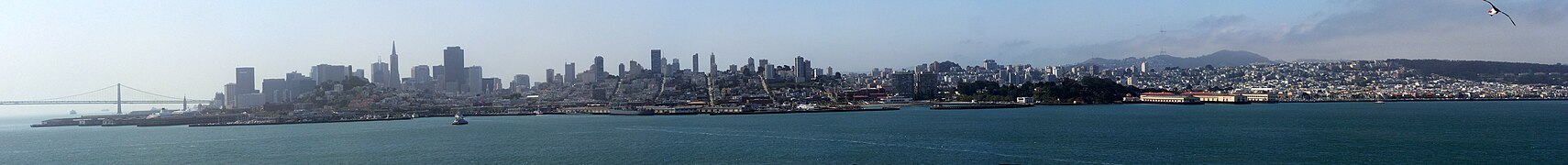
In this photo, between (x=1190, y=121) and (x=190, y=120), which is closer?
(x=1190, y=121)

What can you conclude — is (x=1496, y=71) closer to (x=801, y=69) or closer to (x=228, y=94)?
(x=801, y=69)

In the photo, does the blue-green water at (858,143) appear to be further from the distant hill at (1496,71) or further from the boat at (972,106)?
the distant hill at (1496,71)

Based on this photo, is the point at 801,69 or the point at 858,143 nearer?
the point at 858,143

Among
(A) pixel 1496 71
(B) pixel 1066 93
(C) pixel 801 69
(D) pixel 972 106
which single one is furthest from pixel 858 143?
(A) pixel 1496 71

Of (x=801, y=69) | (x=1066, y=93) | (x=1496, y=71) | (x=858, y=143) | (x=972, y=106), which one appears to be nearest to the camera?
(x=858, y=143)

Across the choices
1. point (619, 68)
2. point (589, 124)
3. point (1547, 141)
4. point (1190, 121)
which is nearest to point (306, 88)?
point (619, 68)

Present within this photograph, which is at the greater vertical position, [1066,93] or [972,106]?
[1066,93]

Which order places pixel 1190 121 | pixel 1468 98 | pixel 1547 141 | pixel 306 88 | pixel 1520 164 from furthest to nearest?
pixel 1468 98 → pixel 306 88 → pixel 1190 121 → pixel 1547 141 → pixel 1520 164

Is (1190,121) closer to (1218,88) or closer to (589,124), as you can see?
(589,124)
